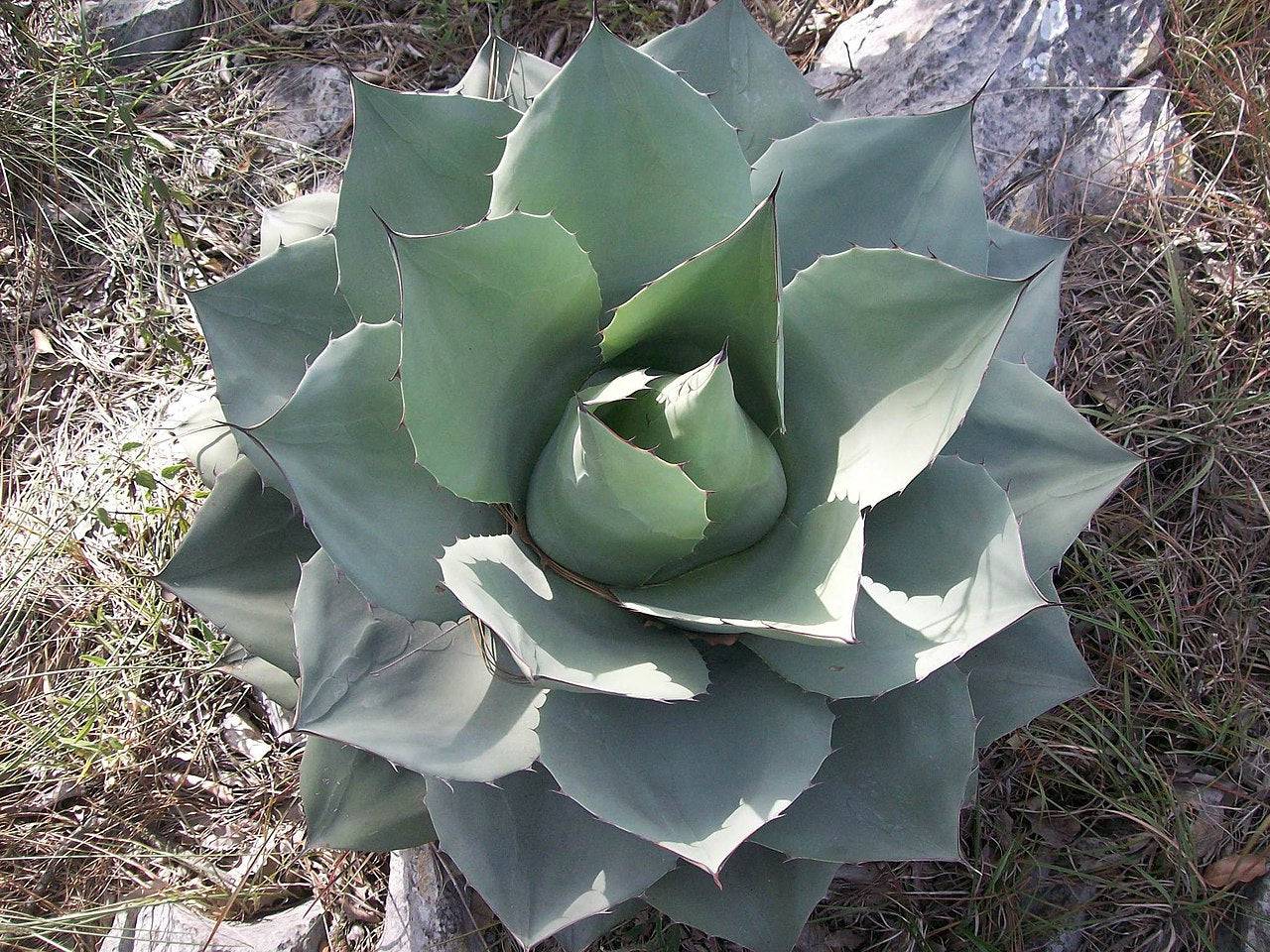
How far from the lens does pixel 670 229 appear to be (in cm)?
121

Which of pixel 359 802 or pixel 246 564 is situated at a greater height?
pixel 246 564

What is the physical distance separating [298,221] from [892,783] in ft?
3.88

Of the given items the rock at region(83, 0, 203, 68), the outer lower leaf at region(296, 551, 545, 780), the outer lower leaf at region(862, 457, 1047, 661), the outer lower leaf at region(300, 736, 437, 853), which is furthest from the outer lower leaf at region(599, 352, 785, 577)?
the rock at region(83, 0, 203, 68)

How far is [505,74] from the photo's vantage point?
1.47 m

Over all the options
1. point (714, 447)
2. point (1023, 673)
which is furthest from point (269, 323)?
point (1023, 673)

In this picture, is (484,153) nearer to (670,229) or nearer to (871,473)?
(670,229)

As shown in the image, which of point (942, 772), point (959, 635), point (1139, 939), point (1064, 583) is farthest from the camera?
point (1064, 583)

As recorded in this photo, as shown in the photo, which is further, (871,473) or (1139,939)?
(1139,939)

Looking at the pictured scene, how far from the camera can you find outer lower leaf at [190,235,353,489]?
4.09 feet

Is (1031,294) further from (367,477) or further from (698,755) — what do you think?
(367,477)

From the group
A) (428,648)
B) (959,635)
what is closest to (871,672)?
(959,635)

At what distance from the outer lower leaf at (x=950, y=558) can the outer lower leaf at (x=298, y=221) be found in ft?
3.09

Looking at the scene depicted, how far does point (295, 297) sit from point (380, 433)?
0.98ft

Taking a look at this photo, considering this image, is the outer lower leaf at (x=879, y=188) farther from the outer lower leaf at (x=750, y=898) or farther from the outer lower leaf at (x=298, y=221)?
the outer lower leaf at (x=750, y=898)
